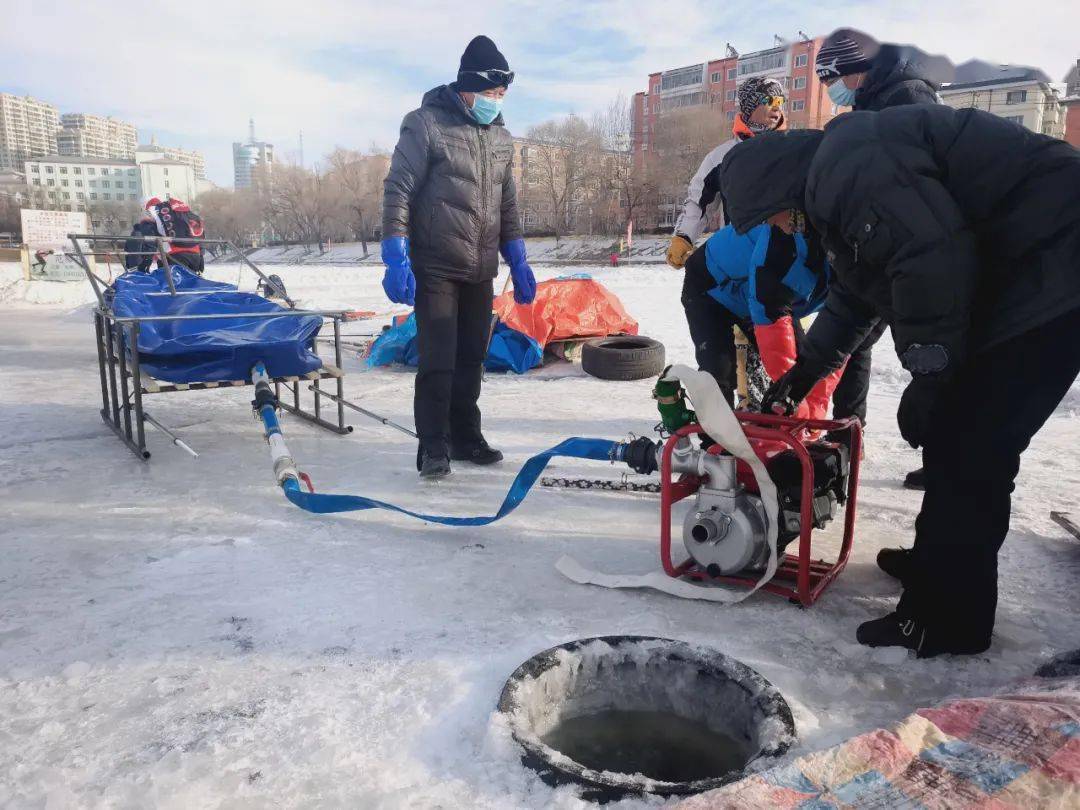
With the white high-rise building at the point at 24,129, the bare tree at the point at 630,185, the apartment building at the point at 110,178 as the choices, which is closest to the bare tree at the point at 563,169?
the bare tree at the point at 630,185

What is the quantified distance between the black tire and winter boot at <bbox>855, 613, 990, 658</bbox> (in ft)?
14.3

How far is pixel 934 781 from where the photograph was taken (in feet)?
4.42

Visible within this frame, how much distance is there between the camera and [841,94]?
3.46 meters

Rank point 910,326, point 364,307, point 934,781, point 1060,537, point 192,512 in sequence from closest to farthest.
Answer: point 934,781 < point 910,326 < point 1060,537 < point 192,512 < point 364,307

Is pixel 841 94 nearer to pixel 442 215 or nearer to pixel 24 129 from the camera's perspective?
pixel 442 215

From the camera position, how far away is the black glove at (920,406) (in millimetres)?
1979

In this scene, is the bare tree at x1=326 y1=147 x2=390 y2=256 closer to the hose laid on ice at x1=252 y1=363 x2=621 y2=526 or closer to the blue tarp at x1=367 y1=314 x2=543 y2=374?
the blue tarp at x1=367 y1=314 x2=543 y2=374

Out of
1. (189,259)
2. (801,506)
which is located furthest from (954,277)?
(189,259)

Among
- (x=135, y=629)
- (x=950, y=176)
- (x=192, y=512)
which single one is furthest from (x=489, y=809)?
(x=192, y=512)

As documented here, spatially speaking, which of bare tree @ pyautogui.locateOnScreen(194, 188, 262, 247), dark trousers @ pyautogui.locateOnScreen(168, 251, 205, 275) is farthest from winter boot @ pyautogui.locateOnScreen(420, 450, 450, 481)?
bare tree @ pyautogui.locateOnScreen(194, 188, 262, 247)

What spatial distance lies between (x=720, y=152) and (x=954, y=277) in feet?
8.47

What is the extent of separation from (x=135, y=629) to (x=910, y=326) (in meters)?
2.33

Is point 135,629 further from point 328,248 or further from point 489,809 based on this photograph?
point 328,248

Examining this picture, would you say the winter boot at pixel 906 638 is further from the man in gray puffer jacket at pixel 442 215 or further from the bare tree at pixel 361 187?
the bare tree at pixel 361 187
